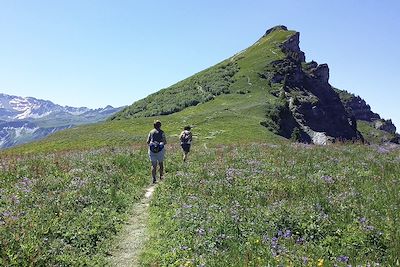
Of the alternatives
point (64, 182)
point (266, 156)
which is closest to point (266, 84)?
point (266, 156)

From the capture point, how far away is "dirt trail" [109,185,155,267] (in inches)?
404

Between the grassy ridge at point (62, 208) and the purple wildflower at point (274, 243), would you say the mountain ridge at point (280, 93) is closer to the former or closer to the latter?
the grassy ridge at point (62, 208)

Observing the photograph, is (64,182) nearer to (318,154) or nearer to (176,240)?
(176,240)

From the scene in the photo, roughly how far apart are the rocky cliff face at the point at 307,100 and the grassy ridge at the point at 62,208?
6057 cm

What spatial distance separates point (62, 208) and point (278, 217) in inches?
256

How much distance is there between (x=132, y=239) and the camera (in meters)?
11.8

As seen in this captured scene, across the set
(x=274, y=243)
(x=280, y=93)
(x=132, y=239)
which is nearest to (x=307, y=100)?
(x=280, y=93)

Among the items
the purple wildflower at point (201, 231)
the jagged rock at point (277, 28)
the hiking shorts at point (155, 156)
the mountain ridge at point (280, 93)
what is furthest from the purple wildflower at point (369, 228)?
the jagged rock at point (277, 28)

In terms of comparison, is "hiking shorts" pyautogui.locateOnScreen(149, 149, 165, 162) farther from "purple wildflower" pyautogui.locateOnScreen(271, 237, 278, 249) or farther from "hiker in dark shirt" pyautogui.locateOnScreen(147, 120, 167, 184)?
"purple wildflower" pyautogui.locateOnScreen(271, 237, 278, 249)

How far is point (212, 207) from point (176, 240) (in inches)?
86.5

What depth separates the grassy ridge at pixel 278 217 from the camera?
880 cm

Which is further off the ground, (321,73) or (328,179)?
(321,73)

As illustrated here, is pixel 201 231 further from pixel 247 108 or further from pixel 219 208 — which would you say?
pixel 247 108

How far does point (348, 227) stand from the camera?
1020 centimetres
